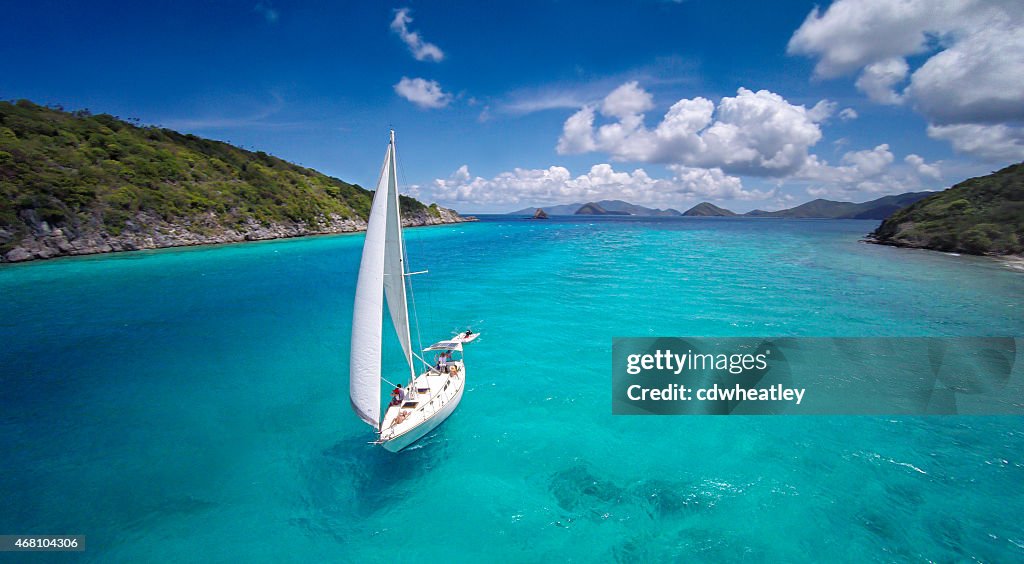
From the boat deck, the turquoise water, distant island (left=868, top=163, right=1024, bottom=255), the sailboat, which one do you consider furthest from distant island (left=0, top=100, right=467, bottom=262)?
distant island (left=868, top=163, right=1024, bottom=255)

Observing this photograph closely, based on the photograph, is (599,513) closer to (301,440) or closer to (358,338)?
(358,338)

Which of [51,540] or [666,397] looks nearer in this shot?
[51,540]

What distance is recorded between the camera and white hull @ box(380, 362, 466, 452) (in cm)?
1360

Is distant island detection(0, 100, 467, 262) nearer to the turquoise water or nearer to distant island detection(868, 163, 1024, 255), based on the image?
the turquoise water

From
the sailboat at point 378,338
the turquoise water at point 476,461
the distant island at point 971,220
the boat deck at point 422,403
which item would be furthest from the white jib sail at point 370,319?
the distant island at point 971,220

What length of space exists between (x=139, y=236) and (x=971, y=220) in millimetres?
165997

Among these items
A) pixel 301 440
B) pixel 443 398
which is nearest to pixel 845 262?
pixel 443 398

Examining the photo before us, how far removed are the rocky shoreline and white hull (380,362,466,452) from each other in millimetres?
85343

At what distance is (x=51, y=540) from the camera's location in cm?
1172

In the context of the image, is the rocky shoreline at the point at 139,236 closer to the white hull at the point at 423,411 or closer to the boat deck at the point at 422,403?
the boat deck at the point at 422,403

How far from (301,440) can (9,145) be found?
102m

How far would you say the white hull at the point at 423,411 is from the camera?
1360 centimetres

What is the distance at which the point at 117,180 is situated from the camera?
79.2 metres

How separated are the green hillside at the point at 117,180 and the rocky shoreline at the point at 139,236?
77 cm
